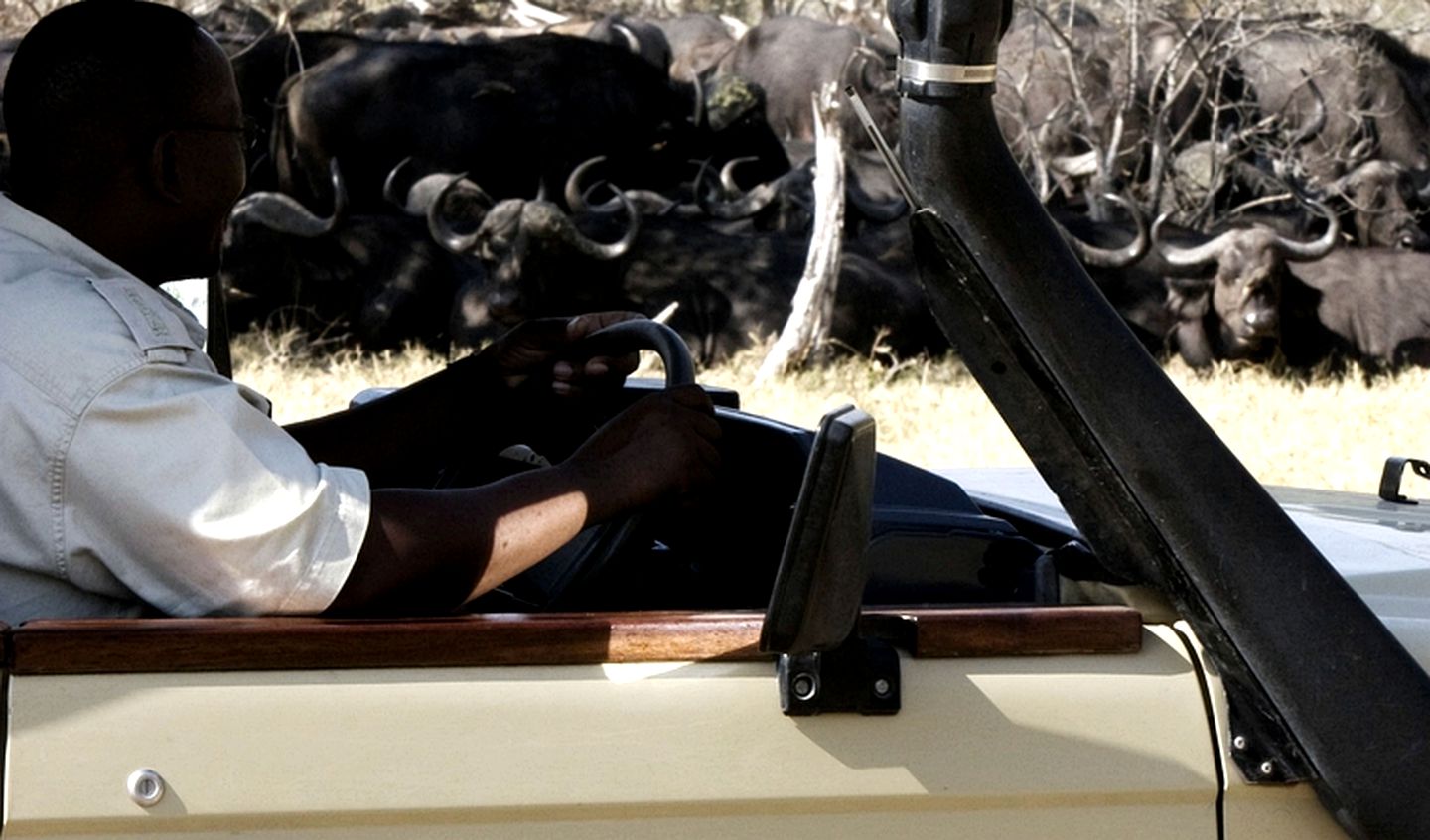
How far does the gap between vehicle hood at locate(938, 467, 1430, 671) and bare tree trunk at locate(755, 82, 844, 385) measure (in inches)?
314

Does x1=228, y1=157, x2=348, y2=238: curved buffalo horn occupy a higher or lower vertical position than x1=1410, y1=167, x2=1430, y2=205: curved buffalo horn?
lower

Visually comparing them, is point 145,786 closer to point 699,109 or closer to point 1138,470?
point 1138,470

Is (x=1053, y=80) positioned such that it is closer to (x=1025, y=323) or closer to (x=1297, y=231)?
(x=1297, y=231)

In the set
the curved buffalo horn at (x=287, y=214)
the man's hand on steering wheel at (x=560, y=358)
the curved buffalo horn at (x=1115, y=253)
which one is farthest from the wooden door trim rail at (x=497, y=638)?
the curved buffalo horn at (x=1115, y=253)

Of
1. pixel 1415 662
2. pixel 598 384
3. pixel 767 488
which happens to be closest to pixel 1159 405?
pixel 1415 662

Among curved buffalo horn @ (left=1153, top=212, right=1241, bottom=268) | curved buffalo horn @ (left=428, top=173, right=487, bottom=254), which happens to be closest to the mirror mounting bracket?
curved buffalo horn @ (left=428, top=173, right=487, bottom=254)

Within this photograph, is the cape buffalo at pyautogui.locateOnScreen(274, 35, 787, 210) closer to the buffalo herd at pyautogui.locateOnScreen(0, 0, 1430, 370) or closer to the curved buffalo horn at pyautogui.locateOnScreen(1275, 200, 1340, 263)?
the buffalo herd at pyautogui.locateOnScreen(0, 0, 1430, 370)

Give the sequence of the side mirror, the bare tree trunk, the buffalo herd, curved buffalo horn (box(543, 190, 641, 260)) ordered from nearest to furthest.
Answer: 1. the side mirror
2. the bare tree trunk
3. the buffalo herd
4. curved buffalo horn (box(543, 190, 641, 260))

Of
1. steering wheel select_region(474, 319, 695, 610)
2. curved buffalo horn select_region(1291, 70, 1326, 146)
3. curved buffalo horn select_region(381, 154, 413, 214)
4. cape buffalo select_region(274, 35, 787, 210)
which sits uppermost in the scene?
steering wheel select_region(474, 319, 695, 610)

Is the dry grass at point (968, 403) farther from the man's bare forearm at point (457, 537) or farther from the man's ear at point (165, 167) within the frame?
the man's ear at point (165, 167)

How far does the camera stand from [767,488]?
232 cm

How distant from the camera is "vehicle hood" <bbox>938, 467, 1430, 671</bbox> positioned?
80.8 inches

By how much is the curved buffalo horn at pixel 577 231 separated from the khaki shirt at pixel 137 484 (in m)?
11.6

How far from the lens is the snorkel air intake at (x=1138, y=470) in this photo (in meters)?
1.71
